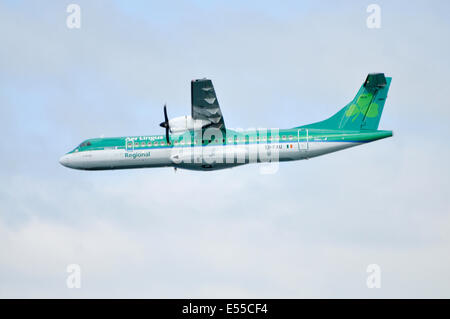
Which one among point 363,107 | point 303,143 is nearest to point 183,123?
point 303,143

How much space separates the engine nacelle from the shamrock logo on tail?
9.17 meters

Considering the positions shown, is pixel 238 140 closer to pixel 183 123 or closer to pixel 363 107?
pixel 183 123

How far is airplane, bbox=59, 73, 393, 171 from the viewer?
44500mm

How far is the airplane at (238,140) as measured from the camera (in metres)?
44.5

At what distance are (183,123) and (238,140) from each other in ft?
11.6

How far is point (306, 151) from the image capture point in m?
44.6

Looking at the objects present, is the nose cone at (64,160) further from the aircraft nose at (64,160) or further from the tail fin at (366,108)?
the tail fin at (366,108)

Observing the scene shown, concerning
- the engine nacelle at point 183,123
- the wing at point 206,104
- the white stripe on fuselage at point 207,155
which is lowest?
the white stripe on fuselage at point 207,155

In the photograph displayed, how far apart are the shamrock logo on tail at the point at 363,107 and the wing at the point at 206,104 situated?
8.12 metres

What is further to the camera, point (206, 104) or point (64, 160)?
point (64, 160)

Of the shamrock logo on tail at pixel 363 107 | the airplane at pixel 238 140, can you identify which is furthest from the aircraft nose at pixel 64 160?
the shamrock logo on tail at pixel 363 107

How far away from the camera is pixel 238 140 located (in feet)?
148

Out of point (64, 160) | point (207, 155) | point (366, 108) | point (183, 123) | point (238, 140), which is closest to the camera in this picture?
point (183, 123)

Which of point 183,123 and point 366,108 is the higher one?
point 366,108
